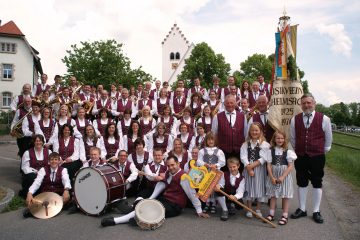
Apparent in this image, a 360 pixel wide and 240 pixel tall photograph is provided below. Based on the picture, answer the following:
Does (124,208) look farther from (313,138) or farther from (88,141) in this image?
(313,138)

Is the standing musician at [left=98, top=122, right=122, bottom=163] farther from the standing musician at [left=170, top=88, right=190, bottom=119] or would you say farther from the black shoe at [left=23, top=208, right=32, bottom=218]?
the standing musician at [left=170, top=88, right=190, bottom=119]

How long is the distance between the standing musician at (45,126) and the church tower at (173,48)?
124 feet

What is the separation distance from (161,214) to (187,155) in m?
1.75

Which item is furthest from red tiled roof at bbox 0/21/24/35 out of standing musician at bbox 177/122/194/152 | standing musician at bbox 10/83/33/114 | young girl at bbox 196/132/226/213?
young girl at bbox 196/132/226/213

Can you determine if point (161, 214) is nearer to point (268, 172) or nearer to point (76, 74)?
point (268, 172)

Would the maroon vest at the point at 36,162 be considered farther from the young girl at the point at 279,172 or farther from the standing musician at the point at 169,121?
the young girl at the point at 279,172

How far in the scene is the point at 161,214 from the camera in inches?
163

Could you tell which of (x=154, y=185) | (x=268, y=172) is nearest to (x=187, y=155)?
(x=154, y=185)

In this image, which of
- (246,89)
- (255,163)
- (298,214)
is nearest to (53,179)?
(255,163)

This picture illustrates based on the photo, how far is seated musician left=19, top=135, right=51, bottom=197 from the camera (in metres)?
5.50

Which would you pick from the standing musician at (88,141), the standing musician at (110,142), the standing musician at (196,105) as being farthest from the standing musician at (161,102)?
the standing musician at (88,141)

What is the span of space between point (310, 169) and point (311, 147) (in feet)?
1.22

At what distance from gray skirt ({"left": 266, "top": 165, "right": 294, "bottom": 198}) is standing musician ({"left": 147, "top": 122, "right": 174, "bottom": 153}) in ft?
8.65

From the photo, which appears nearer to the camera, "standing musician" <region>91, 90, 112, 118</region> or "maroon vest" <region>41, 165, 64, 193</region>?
"maroon vest" <region>41, 165, 64, 193</region>
